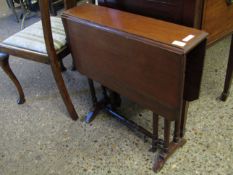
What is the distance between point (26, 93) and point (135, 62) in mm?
1124

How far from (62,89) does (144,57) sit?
0.65 m

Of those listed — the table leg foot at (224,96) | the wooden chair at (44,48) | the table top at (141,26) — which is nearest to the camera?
the table top at (141,26)

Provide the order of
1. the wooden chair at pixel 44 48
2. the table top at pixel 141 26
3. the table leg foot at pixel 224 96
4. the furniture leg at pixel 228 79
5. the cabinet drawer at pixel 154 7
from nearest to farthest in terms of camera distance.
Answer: the table top at pixel 141 26 < the cabinet drawer at pixel 154 7 < the wooden chair at pixel 44 48 < the furniture leg at pixel 228 79 < the table leg foot at pixel 224 96

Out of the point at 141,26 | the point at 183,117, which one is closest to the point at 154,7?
the point at 141,26

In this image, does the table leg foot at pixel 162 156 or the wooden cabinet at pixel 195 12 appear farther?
the table leg foot at pixel 162 156

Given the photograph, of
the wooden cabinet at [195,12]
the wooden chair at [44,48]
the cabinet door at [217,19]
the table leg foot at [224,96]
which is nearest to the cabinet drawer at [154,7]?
the wooden cabinet at [195,12]

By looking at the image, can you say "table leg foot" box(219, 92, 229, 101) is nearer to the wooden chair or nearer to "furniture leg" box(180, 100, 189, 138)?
"furniture leg" box(180, 100, 189, 138)

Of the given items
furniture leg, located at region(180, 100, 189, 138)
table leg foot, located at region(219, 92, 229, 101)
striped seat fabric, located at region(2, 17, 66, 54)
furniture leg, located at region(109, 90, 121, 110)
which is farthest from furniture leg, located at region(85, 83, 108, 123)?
table leg foot, located at region(219, 92, 229, 101)

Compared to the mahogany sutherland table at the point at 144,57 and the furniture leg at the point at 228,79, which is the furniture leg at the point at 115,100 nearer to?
the mahogany sutherland table at the point at 144,57

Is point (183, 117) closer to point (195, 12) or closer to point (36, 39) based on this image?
point (195, 12)

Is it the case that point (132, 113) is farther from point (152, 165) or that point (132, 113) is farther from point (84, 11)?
point (84, 11)

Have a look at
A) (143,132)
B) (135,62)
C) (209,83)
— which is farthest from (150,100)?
(209,83)

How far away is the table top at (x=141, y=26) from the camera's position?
90cm

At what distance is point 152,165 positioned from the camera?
130cm
